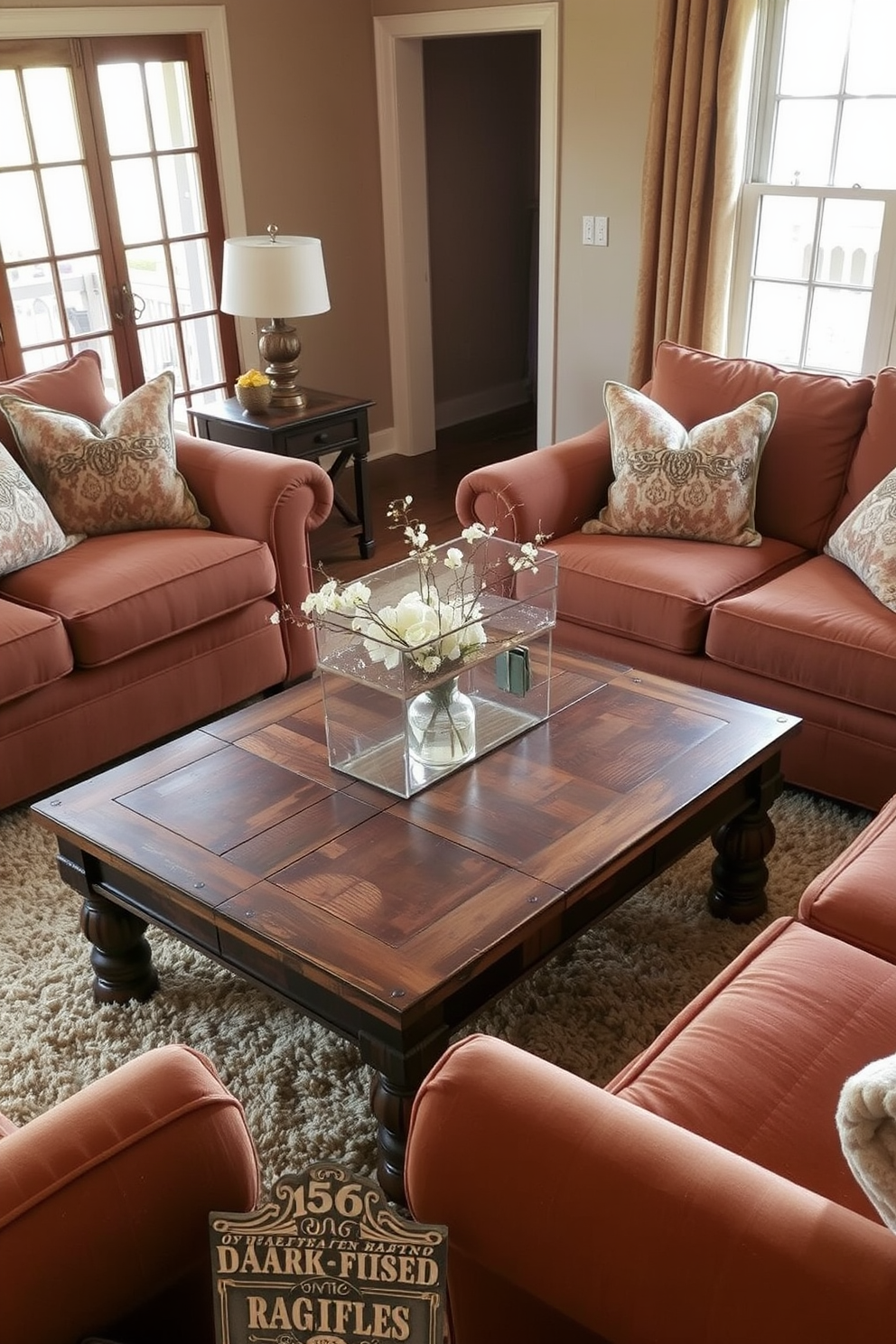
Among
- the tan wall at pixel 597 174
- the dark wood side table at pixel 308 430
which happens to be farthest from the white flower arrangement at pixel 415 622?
the tan wall at pixel 597 174

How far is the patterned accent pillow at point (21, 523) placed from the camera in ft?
10.8

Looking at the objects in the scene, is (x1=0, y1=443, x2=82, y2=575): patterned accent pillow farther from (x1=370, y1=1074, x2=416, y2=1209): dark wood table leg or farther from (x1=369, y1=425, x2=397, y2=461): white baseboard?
(x1=369, y1=425, x2=397, y2=461): white baseboard

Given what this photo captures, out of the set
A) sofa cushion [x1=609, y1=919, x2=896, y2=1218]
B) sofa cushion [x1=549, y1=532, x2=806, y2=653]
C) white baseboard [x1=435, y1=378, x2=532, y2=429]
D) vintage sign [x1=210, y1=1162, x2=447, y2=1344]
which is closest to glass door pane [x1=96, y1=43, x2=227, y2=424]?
white baseboard [x1=435, y1=378, x2=532, y2=429]

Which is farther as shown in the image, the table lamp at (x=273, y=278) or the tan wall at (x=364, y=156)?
the tan wall at (x=364, y=156)

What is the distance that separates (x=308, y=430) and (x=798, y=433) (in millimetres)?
1904

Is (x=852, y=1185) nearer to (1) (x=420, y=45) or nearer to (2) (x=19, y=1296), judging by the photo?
(2) (x=19, y=1296)

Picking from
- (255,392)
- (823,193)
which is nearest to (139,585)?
(255,392)

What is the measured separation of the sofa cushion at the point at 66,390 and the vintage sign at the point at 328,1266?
3029 mm

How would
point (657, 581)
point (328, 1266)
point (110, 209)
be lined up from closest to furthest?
1. point (328, 1266)
2. point (657, 581)
3. point (110, 209)

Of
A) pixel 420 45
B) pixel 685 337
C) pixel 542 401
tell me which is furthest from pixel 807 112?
pixel 420 45

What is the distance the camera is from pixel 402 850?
2182 millimetres

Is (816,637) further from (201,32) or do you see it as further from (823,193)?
(201,32)

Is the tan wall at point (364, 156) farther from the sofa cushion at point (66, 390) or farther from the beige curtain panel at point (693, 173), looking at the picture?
the sofa cushion at point (66, 390)

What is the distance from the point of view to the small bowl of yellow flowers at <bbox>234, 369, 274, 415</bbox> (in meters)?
4.57
